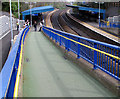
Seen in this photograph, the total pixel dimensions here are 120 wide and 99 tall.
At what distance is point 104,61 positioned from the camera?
601 cm

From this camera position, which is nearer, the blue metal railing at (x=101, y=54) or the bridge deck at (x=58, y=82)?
the bridge deck at (x=58, y=82)

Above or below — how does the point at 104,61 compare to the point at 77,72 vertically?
above

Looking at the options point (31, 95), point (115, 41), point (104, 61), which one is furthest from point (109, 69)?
point (115, 41)

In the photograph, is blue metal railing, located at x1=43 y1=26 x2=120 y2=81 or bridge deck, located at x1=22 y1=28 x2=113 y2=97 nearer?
bridge deck, located at x1=22 y1=28 x2=113 y2=97

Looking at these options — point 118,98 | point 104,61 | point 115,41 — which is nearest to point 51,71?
point 104,61

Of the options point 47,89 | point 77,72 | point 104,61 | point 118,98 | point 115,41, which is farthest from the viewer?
point 115,41

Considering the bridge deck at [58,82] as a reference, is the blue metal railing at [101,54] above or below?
above

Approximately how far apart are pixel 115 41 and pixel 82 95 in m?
23.9

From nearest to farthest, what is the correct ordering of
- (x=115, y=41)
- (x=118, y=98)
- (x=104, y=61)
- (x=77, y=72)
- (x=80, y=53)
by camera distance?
(x=118, y=98) → (x=104, y=61) → (x=77, y=72) → (x=80, y=53) → (x=115, y=41)

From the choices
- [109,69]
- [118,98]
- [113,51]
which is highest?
[113,51]

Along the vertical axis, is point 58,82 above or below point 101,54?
below

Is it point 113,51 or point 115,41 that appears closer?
point 113,51

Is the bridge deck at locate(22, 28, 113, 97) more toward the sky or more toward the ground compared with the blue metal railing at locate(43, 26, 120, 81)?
more toward the ground

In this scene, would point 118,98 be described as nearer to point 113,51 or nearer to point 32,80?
point 113,51
